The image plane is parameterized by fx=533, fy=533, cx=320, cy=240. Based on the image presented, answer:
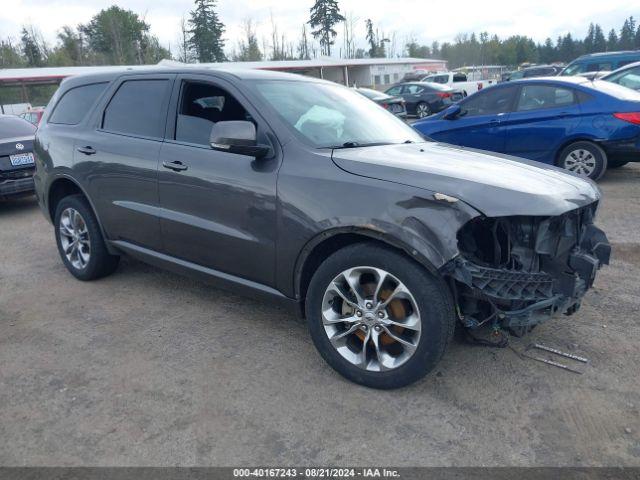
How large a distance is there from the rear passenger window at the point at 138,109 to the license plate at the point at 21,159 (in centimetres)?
408

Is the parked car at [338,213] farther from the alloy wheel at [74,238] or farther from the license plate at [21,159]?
the license plate at [21,159]

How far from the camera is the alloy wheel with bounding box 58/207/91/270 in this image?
473 cm

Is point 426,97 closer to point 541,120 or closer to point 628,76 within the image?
point 628,76

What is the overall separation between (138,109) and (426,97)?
1861 cm

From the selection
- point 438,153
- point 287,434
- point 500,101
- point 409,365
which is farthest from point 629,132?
point 287,434

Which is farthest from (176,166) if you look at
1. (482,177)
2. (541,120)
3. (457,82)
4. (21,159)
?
(457,82)

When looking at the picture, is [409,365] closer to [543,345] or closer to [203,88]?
[543,345]

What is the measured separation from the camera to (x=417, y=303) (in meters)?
2.75

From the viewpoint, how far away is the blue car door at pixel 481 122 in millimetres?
7965

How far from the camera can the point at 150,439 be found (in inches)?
104

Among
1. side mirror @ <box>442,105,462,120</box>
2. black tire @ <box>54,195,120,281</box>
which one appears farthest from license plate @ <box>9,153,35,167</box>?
side mirror @ <box>442,105,462,120</box>

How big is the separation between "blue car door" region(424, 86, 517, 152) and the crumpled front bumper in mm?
5323

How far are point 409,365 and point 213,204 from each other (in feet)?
5.30

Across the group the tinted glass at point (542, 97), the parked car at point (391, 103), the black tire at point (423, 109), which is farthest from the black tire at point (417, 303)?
the black tire at point (423, 109)
